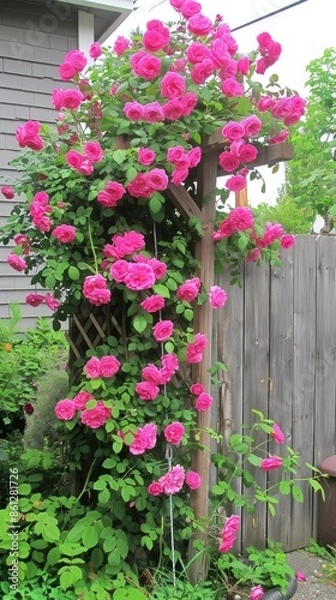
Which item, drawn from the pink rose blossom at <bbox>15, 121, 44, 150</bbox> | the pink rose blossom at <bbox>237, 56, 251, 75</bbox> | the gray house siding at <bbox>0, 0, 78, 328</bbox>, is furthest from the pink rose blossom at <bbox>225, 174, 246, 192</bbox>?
the gray house siding at <bbox>0, 0, 78, 328</bbox>

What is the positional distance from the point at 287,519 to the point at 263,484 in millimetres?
275

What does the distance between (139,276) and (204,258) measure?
0.41 meters

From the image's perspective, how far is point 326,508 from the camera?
9.57 ft

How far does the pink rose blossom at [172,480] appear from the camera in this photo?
2.05 meters

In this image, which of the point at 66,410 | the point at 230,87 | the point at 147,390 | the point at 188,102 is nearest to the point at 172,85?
the point at 188,102

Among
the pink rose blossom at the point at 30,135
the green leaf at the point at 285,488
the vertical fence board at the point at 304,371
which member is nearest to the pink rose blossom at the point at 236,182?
the pink rose blossom at the point at 30,135

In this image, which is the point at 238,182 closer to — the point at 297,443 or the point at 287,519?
the point at 297,443

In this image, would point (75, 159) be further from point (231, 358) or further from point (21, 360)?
point (21, 360)

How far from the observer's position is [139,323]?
2004 mm

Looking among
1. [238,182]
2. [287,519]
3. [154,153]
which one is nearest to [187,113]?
[154,153]

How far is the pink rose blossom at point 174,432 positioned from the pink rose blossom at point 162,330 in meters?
0.30

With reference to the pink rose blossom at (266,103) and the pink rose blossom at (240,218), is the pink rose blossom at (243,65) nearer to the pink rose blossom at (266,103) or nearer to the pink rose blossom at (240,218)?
the pink rose blossom at (266,103)

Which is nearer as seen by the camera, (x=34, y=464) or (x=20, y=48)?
(x=34, y=464)

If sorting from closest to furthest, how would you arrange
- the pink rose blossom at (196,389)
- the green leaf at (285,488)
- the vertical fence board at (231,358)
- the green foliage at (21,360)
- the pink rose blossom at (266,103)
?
the pink rose blossom at (266,103) → the pink rose blossom at (196,389) → the green leaf at (285,488) → the vertical fence board at (231,358) → the green foliage at (21,360)
